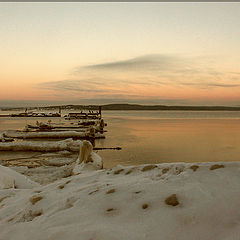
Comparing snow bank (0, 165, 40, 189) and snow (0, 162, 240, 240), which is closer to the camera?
snow (0, 162, 240, 240)

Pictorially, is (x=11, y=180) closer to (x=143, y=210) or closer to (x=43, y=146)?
(x=143, y=210)

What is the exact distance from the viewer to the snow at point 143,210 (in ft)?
7.42

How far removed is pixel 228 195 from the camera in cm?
251

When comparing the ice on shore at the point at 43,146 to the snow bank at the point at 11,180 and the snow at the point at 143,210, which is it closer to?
Result: the snow bank at the point at 11,180

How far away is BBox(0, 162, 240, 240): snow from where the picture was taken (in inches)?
89.0

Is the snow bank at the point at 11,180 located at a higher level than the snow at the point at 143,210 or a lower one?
lower

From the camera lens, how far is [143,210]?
2670mm

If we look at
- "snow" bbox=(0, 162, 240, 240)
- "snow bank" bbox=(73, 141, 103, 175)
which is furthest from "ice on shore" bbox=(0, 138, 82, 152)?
"snow" bbox=(0, 162, 240, 240)

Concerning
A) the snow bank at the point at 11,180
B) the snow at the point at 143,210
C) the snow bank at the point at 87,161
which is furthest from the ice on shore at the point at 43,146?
the snow at the point at 143,210

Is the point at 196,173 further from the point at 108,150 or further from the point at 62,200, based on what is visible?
the point at 108,150

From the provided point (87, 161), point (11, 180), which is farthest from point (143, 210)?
point (87, 161)

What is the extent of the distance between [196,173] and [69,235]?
6.20 ft

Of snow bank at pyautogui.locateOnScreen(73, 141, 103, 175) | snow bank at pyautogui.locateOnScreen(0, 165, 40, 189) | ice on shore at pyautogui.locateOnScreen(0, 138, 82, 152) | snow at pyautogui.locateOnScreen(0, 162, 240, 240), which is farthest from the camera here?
ice on shore at pyautogui.locateOnScreen(0, 138, 82, 152)

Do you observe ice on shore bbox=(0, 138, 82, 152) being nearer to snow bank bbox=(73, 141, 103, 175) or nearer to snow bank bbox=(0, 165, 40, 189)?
snow bank bbox=(73, 141, 103, 175)
